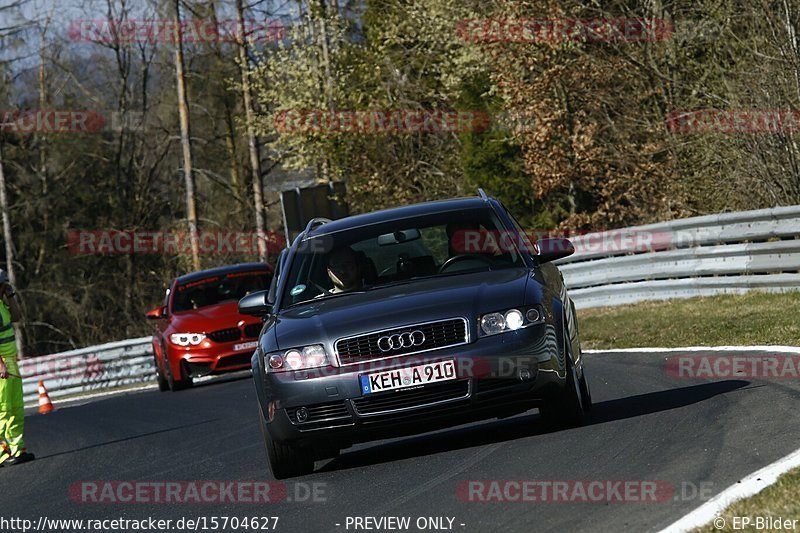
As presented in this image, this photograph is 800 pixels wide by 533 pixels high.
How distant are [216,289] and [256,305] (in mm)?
12163

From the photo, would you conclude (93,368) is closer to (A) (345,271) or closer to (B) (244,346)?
(B) (244,346)

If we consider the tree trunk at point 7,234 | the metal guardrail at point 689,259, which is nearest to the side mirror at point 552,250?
the metal guardrail at point 689,259

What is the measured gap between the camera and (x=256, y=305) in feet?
32.2

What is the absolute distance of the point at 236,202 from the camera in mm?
59062

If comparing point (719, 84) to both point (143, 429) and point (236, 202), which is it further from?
point (236, 202)

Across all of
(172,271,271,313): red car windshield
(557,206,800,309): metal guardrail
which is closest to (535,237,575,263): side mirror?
(557,206,800,309): metal guardrail

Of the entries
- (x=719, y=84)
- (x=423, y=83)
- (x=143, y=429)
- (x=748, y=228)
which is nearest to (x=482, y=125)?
(x=423, y=83)

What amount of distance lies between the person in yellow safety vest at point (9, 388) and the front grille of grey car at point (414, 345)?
19.5 ft

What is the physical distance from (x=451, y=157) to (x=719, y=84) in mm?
12409

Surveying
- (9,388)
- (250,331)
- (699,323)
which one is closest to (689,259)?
(699,323)

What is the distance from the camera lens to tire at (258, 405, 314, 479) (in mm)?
8715

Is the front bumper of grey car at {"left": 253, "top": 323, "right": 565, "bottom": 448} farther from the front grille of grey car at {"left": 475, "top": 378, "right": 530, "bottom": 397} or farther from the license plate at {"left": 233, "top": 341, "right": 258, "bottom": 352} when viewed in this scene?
the license plate at {"left": 233, "top": 341, "right": 258, "bottom": 352}

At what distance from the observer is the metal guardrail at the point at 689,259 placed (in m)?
18.3

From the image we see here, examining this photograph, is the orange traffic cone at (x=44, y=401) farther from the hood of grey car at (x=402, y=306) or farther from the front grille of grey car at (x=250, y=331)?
the hood of grey car at (x=402, y=306)
